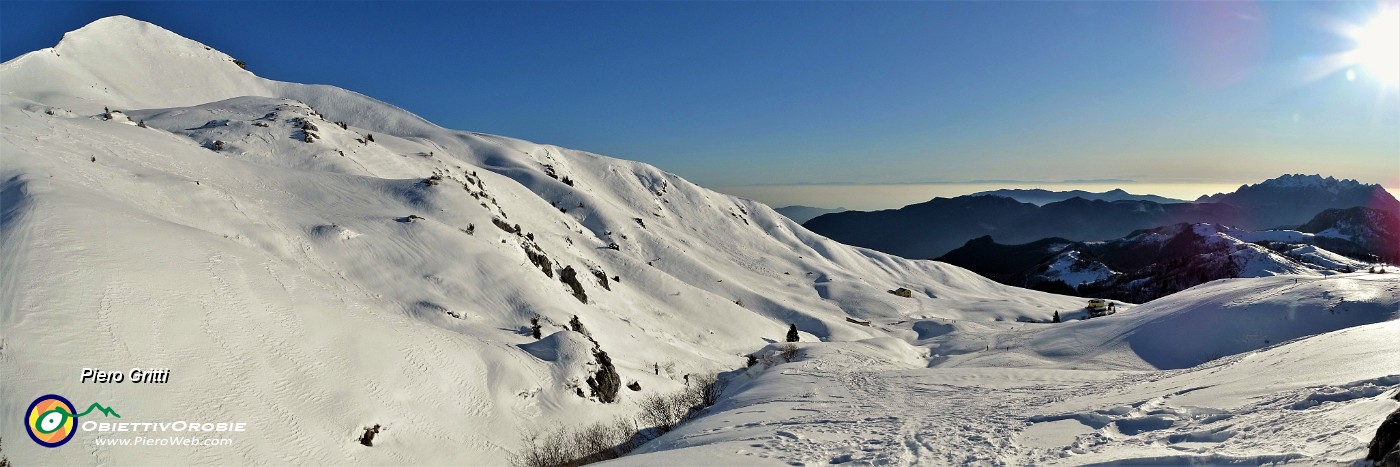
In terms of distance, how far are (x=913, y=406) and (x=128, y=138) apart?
53.1m

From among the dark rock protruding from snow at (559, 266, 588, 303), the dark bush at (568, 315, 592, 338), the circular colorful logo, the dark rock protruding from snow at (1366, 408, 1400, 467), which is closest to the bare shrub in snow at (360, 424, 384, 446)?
the circular colorful logo

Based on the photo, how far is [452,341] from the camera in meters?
30.7

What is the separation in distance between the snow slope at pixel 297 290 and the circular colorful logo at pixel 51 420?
0.28 m

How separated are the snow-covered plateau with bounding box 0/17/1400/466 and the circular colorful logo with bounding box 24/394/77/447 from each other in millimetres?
251

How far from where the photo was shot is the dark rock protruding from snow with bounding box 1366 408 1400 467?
8.31m

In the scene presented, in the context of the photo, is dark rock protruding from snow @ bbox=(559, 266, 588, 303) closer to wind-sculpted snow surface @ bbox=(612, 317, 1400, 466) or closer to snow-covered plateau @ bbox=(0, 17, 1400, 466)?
snow-covered plateau @ bbox=(0, 17, 1400, 466)

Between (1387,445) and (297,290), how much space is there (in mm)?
35084

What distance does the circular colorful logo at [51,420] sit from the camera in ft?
51.3

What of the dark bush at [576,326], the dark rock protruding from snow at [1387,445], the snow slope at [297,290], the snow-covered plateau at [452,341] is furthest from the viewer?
the dark bush at [576,326]

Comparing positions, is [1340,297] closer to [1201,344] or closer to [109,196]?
[1201,344]

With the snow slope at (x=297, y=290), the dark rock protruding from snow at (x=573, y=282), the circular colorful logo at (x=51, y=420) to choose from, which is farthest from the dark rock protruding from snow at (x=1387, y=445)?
the dark rock protruding from snow at (x=573, y=282)

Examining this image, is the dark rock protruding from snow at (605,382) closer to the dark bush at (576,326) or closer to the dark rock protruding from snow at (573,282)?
the dark bush at (576,326)

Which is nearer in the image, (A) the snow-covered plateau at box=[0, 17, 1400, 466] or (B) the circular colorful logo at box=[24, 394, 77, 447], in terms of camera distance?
(B) the circular colorful logo at box=[24, 394, 77, 447]

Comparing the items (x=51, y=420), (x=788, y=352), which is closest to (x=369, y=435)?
(x=51, y=420)
